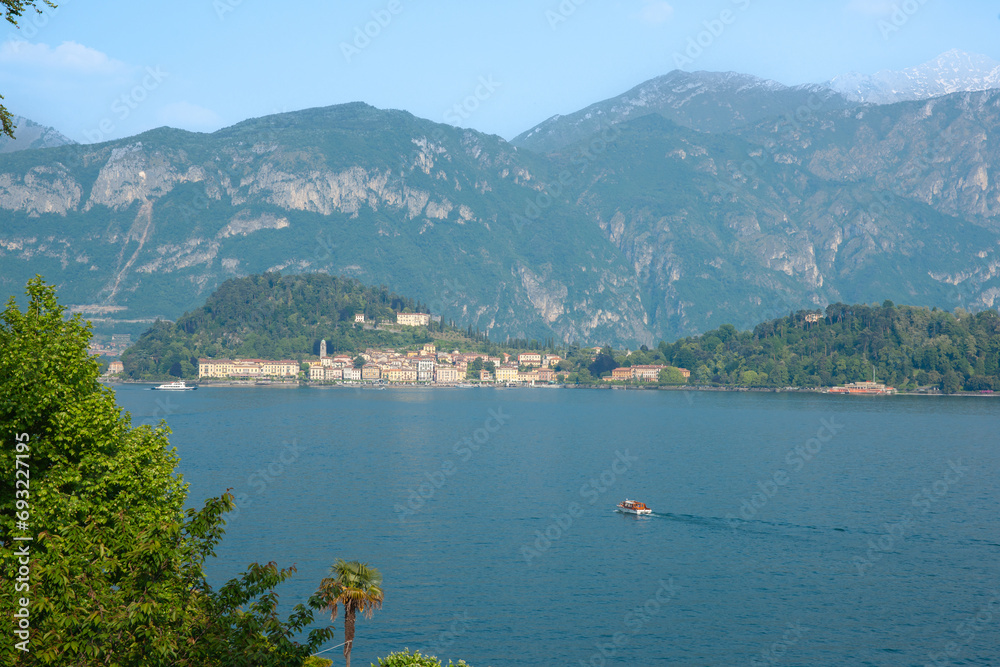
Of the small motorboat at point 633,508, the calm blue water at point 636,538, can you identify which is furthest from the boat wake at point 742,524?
the small motorboat at point 633,508

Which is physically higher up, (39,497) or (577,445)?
(39,497)

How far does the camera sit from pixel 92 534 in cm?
1875

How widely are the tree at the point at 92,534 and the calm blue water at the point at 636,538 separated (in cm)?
1782

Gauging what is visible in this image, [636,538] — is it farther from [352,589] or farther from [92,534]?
[92,534]

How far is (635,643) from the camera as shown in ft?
127

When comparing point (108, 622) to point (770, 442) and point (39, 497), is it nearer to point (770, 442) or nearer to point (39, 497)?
point (39, 497)

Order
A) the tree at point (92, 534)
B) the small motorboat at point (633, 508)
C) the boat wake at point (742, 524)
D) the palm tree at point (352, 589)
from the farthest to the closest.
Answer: the small motorboat at point (633, 508), the boat wake at point (742, 524), the palm tree at point (352, 589), the tree at point (92, 534)

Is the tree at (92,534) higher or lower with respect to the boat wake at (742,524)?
higher

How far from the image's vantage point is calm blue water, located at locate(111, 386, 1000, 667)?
39.2m

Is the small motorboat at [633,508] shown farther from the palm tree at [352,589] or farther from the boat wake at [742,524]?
the palm tree at [352,589]

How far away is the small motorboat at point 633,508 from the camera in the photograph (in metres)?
64.2

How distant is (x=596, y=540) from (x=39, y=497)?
42958mm

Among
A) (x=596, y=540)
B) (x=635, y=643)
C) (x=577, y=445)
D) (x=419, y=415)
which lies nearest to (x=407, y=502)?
(x=596, y=540)

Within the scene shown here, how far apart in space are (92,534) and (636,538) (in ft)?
142
